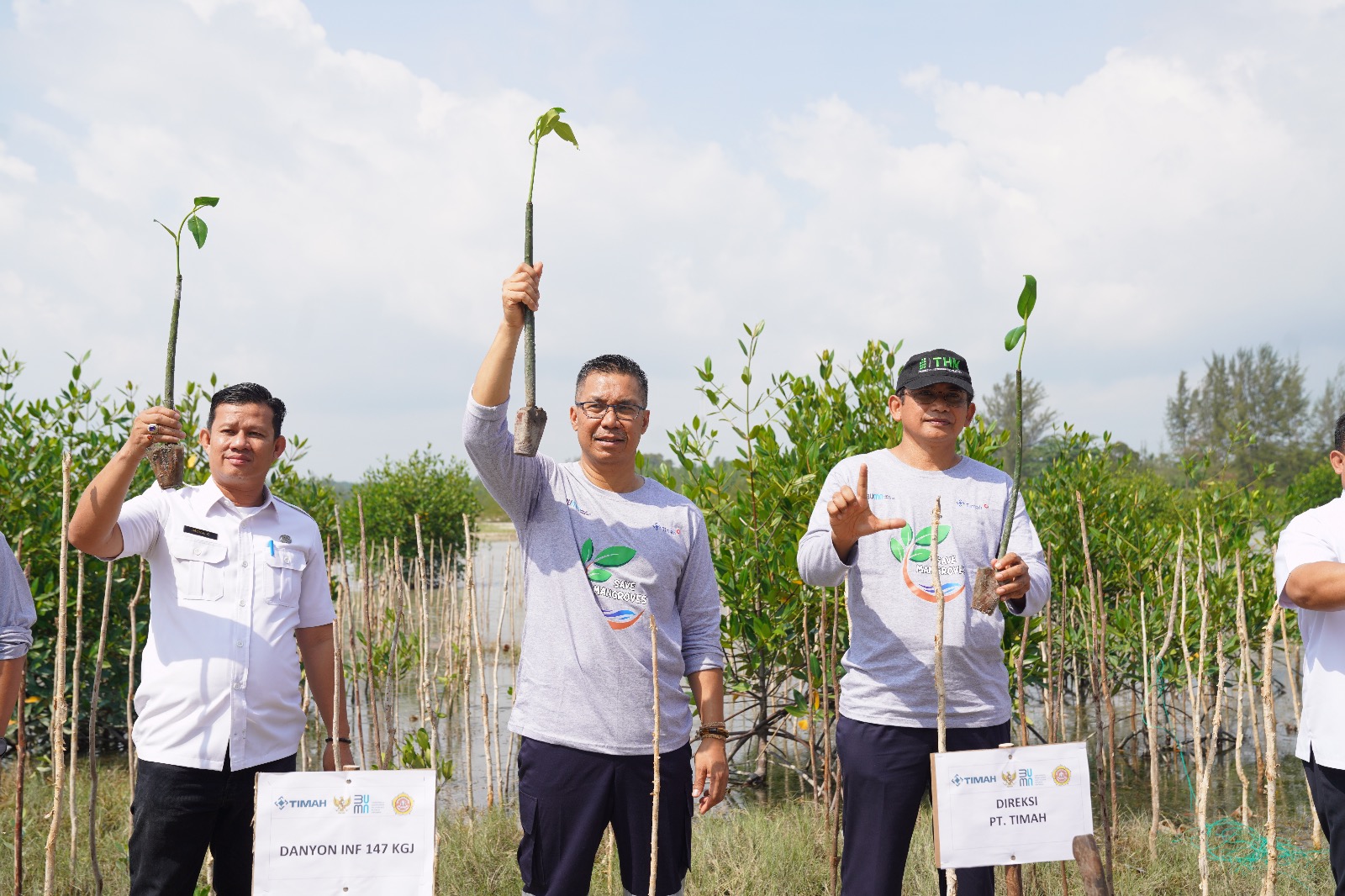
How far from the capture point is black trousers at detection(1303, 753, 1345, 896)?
2.34 meters

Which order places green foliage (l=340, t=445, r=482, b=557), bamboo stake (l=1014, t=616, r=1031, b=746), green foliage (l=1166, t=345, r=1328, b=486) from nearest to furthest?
bamboo stake (l=1014, t=616, r=1031, b=746) → green foliage (l=340, t=445, r=482, b=557) → green foliage (l=1166, t=345, r=1328, b=486)

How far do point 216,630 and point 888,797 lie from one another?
66.2 inches

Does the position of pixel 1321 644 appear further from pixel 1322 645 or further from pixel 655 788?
pixel 655 788

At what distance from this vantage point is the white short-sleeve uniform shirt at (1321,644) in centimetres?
237

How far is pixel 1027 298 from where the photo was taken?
2.13 m

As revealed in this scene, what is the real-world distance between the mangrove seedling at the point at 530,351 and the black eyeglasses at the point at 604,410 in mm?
231

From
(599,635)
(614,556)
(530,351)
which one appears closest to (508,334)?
(530,351)

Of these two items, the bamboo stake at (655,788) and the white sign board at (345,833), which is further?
the bamboo stake at (655,788)

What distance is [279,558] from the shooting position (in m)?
2.48

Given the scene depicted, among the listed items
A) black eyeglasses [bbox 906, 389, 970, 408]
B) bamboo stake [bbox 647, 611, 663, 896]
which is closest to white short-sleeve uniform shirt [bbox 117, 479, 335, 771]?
bamboo stake [bbox 647, 611, 663, 896]

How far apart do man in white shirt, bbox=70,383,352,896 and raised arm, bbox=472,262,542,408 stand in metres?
0.70

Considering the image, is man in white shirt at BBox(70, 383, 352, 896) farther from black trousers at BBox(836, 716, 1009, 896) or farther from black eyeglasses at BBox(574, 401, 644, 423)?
black trousers at BBox(836, 716, 1009, 896)

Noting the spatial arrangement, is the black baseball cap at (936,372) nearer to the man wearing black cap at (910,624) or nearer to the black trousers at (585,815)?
the man wearing black cap at (910,624)

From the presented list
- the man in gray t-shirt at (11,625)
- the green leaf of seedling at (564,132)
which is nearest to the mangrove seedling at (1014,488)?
the green leaf of seedling at (564,132)
